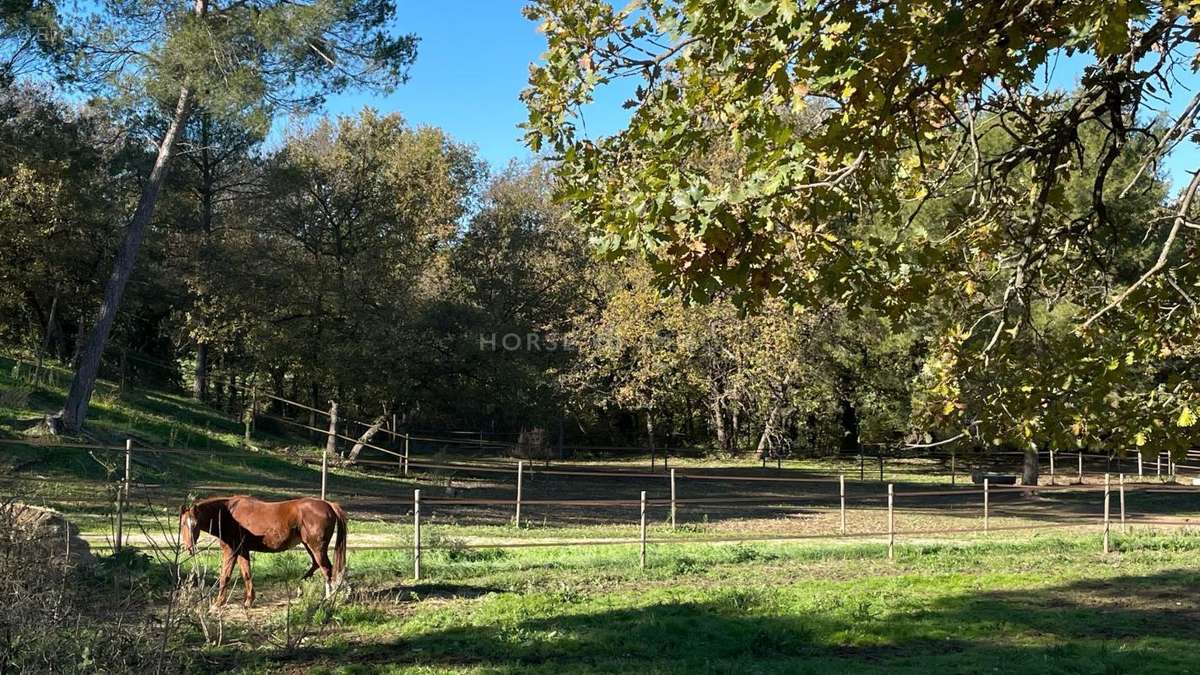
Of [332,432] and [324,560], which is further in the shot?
[332,432]

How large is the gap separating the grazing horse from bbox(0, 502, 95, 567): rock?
1.03 m

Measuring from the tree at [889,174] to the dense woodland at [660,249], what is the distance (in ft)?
0.09

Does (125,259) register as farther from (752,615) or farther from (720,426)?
(720,426)

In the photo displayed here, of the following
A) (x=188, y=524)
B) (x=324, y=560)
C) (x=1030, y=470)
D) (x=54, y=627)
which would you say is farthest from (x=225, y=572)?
(x=1030, y=470)

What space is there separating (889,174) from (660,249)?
6.25ft

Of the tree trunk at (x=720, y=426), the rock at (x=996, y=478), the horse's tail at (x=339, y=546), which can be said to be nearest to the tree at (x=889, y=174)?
the horse's tail at (x=339, y=546)

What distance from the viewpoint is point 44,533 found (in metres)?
6.83

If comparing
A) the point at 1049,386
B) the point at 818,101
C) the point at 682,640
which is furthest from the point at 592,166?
the point at 682,640

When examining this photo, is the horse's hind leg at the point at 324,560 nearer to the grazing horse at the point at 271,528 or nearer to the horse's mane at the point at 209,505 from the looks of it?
the grazing horse at the point at 271,528

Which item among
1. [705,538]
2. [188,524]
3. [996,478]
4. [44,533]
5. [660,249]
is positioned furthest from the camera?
[996,478]

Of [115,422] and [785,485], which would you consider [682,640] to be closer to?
[115,422]

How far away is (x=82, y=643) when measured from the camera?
4.52m

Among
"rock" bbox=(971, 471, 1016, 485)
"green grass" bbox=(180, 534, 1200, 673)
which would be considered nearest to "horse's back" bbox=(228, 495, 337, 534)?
"green grass" bbox=(180, 534, 1200, 673)

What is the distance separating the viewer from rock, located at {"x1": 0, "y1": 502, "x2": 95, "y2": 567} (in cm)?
553
